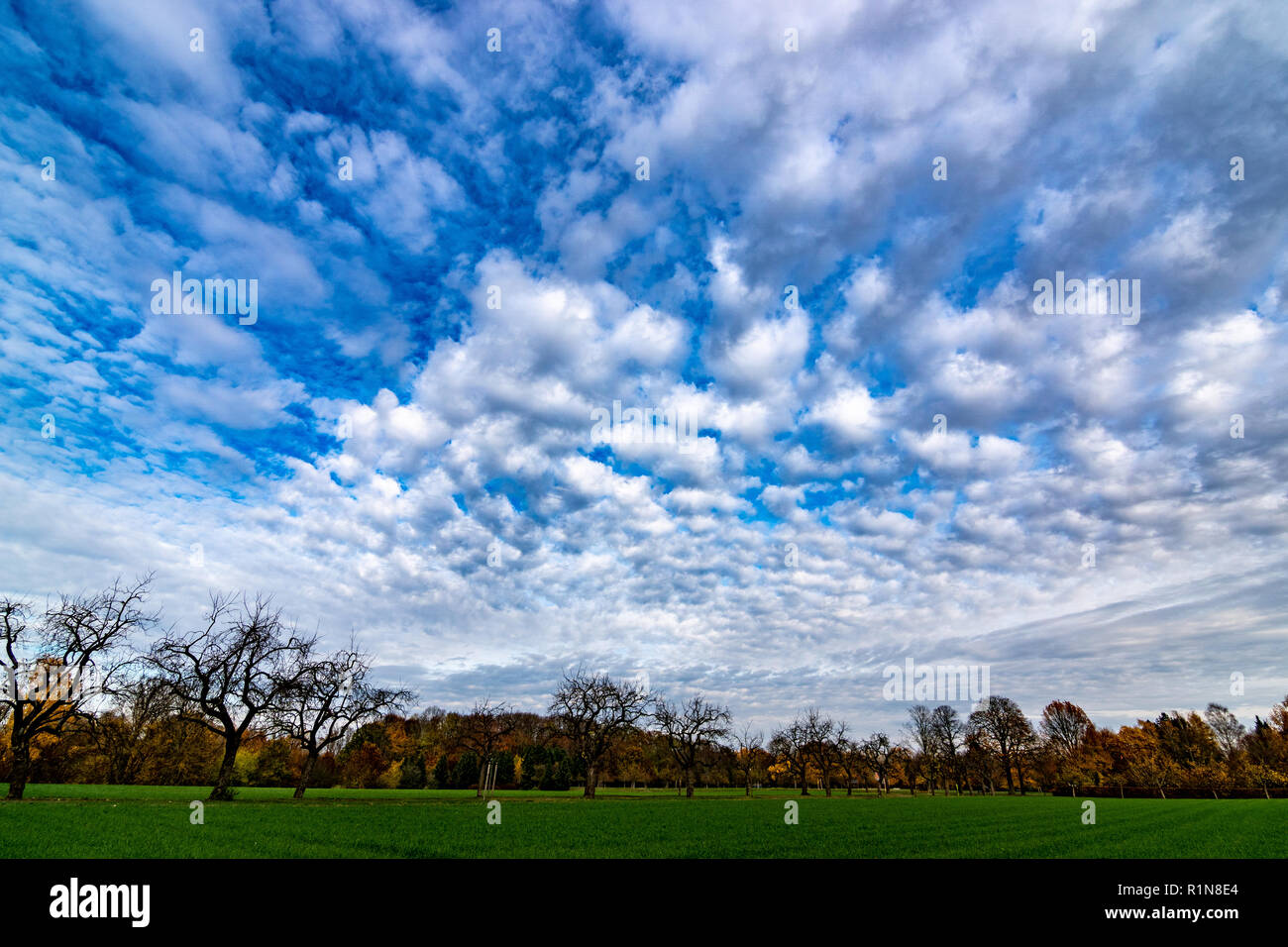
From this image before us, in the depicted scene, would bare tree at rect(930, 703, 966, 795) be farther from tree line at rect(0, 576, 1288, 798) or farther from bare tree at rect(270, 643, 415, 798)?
bare tree at rect(270, 643, 415, 798)

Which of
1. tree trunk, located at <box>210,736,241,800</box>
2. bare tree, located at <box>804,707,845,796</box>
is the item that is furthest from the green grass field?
bare tree, located at <box>804,707,845,796</box>

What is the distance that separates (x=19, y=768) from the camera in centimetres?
2872

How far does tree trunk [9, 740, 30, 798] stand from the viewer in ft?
93.4

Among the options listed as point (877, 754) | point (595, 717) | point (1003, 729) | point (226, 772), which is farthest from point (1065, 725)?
point (226, 772)

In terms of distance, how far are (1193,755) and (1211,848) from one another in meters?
111

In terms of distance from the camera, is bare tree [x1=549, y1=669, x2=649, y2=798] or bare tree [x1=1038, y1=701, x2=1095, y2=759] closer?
bare tree [x1=549, y1=669, x2=649, y2=798]

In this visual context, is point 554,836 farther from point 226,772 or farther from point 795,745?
point 795,745

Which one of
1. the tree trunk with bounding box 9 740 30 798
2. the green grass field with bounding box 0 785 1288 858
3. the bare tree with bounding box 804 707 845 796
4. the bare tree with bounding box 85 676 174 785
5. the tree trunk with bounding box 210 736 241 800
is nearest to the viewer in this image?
the green grass field with bounding box 0 785 1288 858

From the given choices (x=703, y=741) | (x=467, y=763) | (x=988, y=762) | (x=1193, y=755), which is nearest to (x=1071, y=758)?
Answer: (x=988, y=762)

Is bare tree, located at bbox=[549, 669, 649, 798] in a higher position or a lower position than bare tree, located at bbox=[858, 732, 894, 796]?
higher

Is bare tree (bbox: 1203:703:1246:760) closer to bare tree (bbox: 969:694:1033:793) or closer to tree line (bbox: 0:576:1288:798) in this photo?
tree line (bbox: 0:576:1288:798)

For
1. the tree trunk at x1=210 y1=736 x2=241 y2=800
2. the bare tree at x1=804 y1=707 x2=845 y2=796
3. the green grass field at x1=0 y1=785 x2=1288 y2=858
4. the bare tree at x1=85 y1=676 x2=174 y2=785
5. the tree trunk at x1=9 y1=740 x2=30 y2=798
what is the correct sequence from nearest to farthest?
the green grass field at x1=0 y1=785 x2=1288 y2=858, the tree trunk at x1=9 y1=740 x2=30 y2=798, the bare tree at x1=85 y1=676 x2=174 y2=785, the tree trunk at x1=210 y1=736 x2=241 y2=800, the bare tree at x1=804 y1=707 x2=845 y2=796

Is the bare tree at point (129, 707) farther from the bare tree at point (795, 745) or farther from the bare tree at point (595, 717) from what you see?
the bare tree at point (795, 745)
